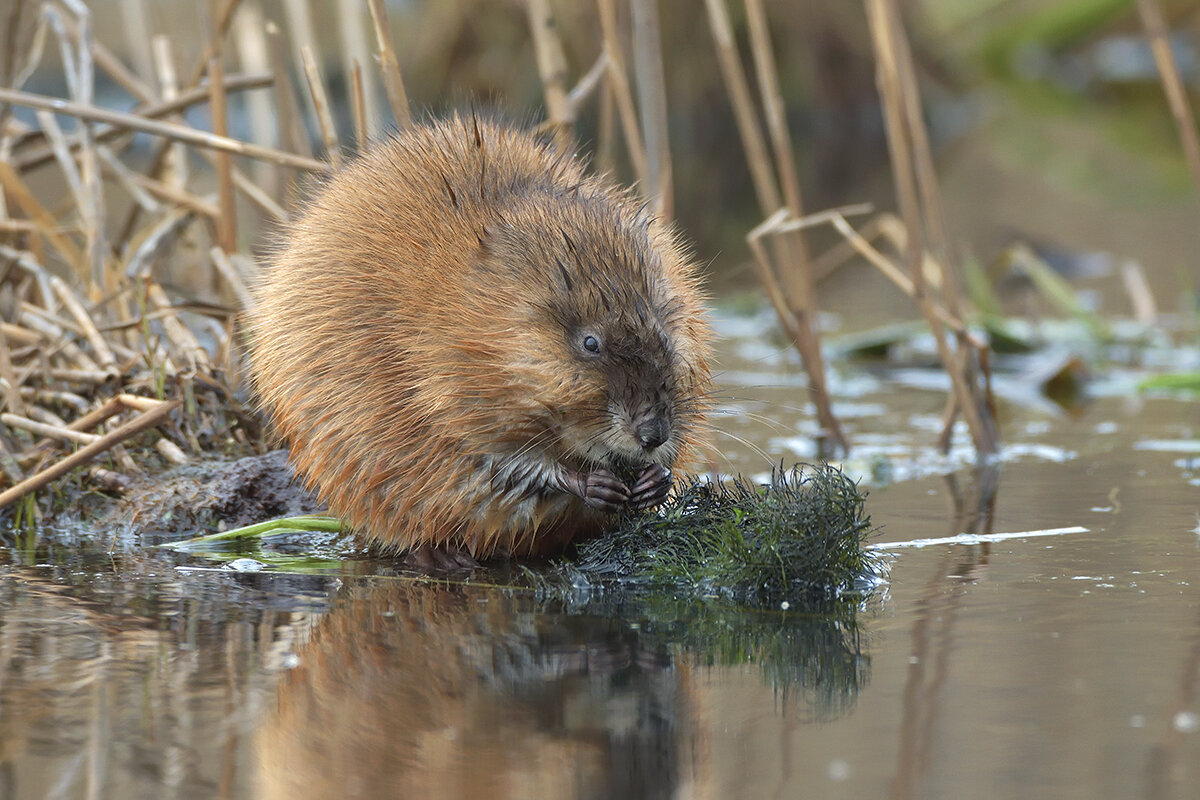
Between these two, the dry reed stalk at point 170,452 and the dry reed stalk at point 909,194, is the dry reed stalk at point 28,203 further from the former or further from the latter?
the dry reed stalk at point 909,194

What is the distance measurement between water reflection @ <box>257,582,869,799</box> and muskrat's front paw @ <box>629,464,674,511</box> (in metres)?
0.28

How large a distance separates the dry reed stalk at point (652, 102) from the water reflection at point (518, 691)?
73.0 inches

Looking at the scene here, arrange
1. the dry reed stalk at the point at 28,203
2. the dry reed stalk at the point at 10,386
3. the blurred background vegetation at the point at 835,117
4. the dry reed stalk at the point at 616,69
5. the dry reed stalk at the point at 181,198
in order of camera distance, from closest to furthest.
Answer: the dry reed stalk at the point at 10,386, the dry reed stalk at the point at 616,69, the dry reed stalk at the point at 28,203, the dry reed stalk at the point at 181,198, the blurred background vegetation at the point at 835,117

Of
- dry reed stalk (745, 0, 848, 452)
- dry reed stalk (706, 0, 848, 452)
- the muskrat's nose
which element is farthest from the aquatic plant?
dry reed stalk (745, 0, 848, 452)

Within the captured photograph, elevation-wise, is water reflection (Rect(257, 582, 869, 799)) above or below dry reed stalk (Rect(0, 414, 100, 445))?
below

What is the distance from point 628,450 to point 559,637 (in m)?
0.50

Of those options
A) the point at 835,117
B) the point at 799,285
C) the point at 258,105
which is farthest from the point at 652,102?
the point at 835,117

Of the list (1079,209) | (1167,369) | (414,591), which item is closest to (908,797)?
(414,591)

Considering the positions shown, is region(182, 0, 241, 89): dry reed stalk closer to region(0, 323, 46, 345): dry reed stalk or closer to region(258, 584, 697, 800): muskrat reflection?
region(0, 323, 46, 345): dry reed stalk

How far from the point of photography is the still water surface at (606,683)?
211cm

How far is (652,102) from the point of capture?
469 cm

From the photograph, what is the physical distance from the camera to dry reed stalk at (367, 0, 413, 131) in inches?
165

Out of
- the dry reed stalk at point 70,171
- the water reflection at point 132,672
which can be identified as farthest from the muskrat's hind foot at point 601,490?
the dry reed stalk at point 70,171

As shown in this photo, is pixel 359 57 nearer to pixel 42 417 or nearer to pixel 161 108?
pixel 161 108
